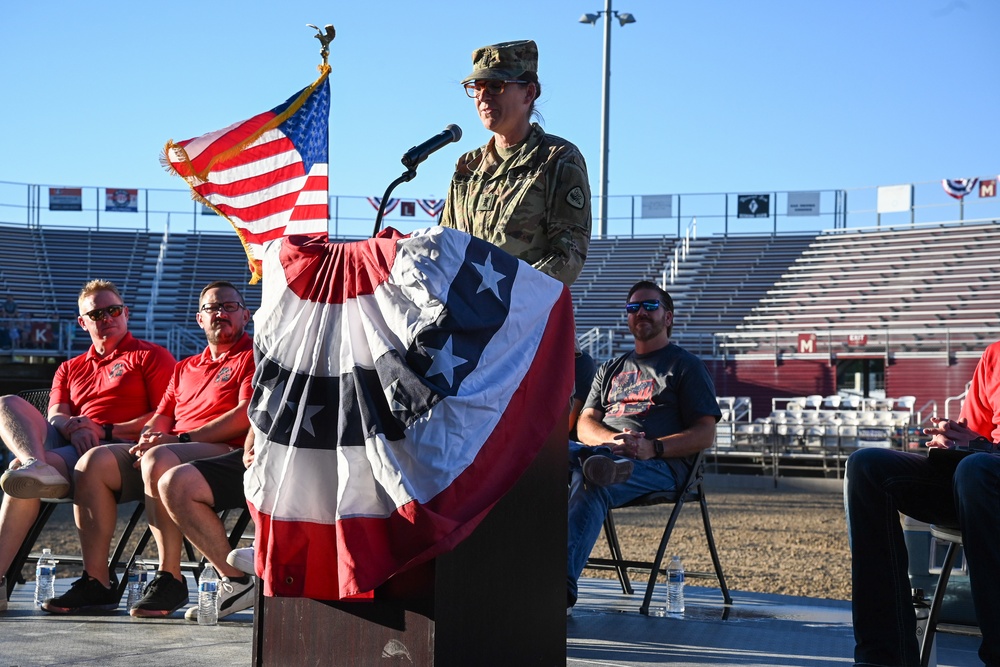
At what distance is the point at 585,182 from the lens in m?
3.82

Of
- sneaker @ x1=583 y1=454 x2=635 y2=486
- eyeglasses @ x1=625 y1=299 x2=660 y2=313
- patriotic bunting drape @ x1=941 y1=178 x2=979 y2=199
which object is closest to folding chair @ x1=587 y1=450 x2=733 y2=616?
sneaker @ x1=583 y1=454 x2=635 y2=486

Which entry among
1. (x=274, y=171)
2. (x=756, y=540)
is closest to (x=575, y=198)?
(x=274, y=171)

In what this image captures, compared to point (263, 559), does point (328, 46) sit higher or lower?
higher

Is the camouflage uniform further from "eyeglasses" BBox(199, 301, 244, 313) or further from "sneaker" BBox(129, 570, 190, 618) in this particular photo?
"sneaker" BBox(129, 570, 190, 618)

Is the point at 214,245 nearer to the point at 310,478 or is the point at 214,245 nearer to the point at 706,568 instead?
the point at 706,568

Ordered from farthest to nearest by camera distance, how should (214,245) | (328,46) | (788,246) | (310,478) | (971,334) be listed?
(214,245) → (788,246) → (971,334) → (328,46) → (310,478)

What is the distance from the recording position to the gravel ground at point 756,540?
8484mm

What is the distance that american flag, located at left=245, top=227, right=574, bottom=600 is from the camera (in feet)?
8.51

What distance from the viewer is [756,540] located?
36.6 feet

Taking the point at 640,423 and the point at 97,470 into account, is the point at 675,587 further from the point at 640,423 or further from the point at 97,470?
the point at 97,470

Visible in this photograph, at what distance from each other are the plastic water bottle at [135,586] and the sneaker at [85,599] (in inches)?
3.8

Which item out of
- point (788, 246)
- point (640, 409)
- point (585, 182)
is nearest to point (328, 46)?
point (640, 409)

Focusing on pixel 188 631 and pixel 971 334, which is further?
pixel 971 334

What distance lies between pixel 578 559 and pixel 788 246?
2851 cm
